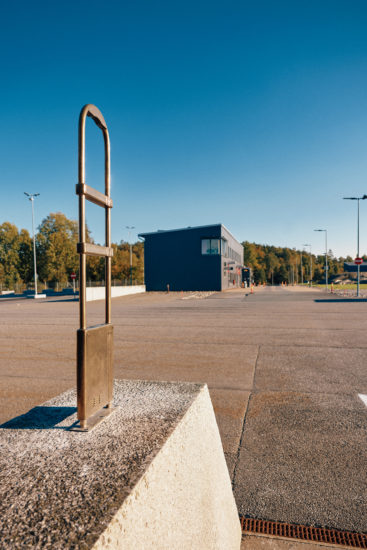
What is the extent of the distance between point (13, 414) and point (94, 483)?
3505 mm

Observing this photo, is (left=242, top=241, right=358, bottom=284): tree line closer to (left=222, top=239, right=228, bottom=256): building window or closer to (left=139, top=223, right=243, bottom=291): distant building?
(left=222, top=239, right=228, bottom=256): building window

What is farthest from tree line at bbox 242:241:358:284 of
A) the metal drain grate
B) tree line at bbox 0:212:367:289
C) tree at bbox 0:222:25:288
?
the metal drain grate

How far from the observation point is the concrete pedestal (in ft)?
4.29

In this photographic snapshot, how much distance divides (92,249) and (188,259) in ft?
177

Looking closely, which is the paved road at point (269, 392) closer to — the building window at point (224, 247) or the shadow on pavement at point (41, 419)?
the shadow on pavement at point (41, 419)

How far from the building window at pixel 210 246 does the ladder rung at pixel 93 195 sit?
2063 inches

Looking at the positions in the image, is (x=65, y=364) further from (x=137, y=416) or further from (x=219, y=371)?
(x=137, y=416)

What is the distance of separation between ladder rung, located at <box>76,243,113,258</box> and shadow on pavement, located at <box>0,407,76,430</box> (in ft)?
3.55

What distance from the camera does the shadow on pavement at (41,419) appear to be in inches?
87.5

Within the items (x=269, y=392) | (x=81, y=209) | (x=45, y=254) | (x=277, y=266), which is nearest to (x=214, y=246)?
(x=45, y=254)

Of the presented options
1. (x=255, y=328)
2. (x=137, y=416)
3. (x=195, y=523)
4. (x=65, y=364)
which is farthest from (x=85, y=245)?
(x=255, y=328)

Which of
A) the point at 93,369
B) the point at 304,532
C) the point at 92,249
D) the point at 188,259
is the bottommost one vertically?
the point at 304,532

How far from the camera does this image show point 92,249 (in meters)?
2.38

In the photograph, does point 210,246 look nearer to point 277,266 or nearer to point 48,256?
point 48,256
